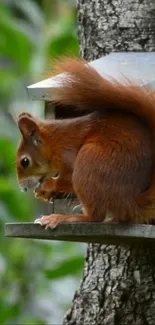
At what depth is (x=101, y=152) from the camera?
3422 mm

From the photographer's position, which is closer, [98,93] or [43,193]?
[98,93]

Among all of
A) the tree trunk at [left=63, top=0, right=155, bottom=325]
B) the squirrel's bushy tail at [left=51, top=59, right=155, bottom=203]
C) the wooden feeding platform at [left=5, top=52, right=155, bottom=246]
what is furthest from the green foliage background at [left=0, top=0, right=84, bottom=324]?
the squirrel's bushy tail at [left=51, top=59, right=155, bottom=203]

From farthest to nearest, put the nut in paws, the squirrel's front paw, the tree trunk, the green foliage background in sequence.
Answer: the green foliage background
the tree trunk
the squirrel's front paw
the nut in paws

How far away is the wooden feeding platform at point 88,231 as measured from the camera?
333 cm

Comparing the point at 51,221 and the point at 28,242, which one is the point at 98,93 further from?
the point at 28,242

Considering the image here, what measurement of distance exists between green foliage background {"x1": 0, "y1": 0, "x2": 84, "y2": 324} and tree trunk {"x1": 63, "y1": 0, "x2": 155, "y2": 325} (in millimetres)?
338

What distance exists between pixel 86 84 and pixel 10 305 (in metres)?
1.60

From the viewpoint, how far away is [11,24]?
5117 millimetres

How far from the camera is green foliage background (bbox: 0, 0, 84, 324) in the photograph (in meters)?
4.80

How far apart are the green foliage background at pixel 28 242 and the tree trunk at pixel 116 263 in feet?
1.11

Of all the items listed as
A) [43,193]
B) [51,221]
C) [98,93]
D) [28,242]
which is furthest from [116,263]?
[28,242]

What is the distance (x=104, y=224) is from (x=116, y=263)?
0.86 meters

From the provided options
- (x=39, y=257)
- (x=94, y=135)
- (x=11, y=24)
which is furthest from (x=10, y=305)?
(x=94, y=135)

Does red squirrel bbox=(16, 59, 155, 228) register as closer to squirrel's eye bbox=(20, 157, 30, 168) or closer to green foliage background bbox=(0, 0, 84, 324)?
squirrel's eye bbox=(20, 157, 30, 168)
